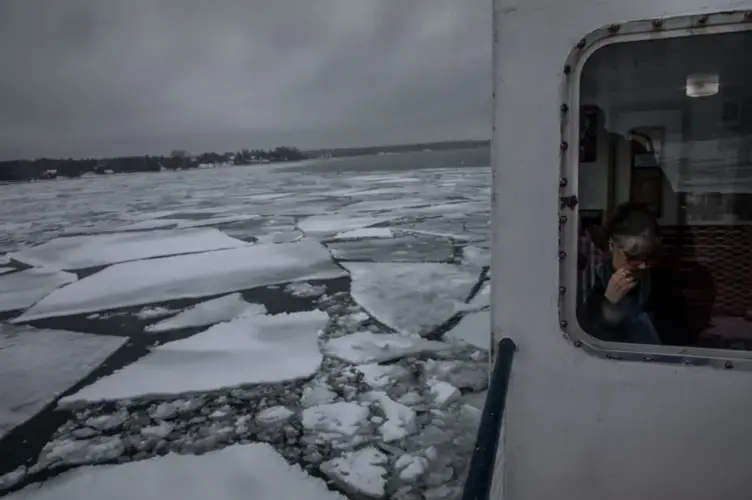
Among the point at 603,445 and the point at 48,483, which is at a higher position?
the point at 603,445

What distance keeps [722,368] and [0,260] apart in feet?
25.8

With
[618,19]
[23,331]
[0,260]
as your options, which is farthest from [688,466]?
[0,260]

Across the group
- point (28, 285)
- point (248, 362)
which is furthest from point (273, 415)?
point (28, 285)

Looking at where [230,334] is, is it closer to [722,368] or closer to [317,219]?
[722,368]

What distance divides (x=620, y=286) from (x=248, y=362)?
2.62m

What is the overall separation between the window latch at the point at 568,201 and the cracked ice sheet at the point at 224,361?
7.61 ft

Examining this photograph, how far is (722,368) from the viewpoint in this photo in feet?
2.99

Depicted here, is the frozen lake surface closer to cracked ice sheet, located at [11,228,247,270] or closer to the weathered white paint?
cracked ice sheet, located at [11,228,247,270]

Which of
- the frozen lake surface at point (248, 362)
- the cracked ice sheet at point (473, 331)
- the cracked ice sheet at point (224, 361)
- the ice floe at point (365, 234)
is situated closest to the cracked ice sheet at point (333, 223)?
the ice floe at point (365, 234)

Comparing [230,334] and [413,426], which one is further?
[230,334]

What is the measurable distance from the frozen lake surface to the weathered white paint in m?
1.04

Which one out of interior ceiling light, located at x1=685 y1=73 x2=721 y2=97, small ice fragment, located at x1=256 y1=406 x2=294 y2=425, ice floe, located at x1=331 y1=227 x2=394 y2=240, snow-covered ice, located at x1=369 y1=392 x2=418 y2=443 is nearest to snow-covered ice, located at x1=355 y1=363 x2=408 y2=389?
snow-covered ice, located at x1=369 y1=392 x2=418 y2=443

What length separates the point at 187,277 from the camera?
5.60 meters

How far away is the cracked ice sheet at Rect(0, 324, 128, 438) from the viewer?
2846mm
